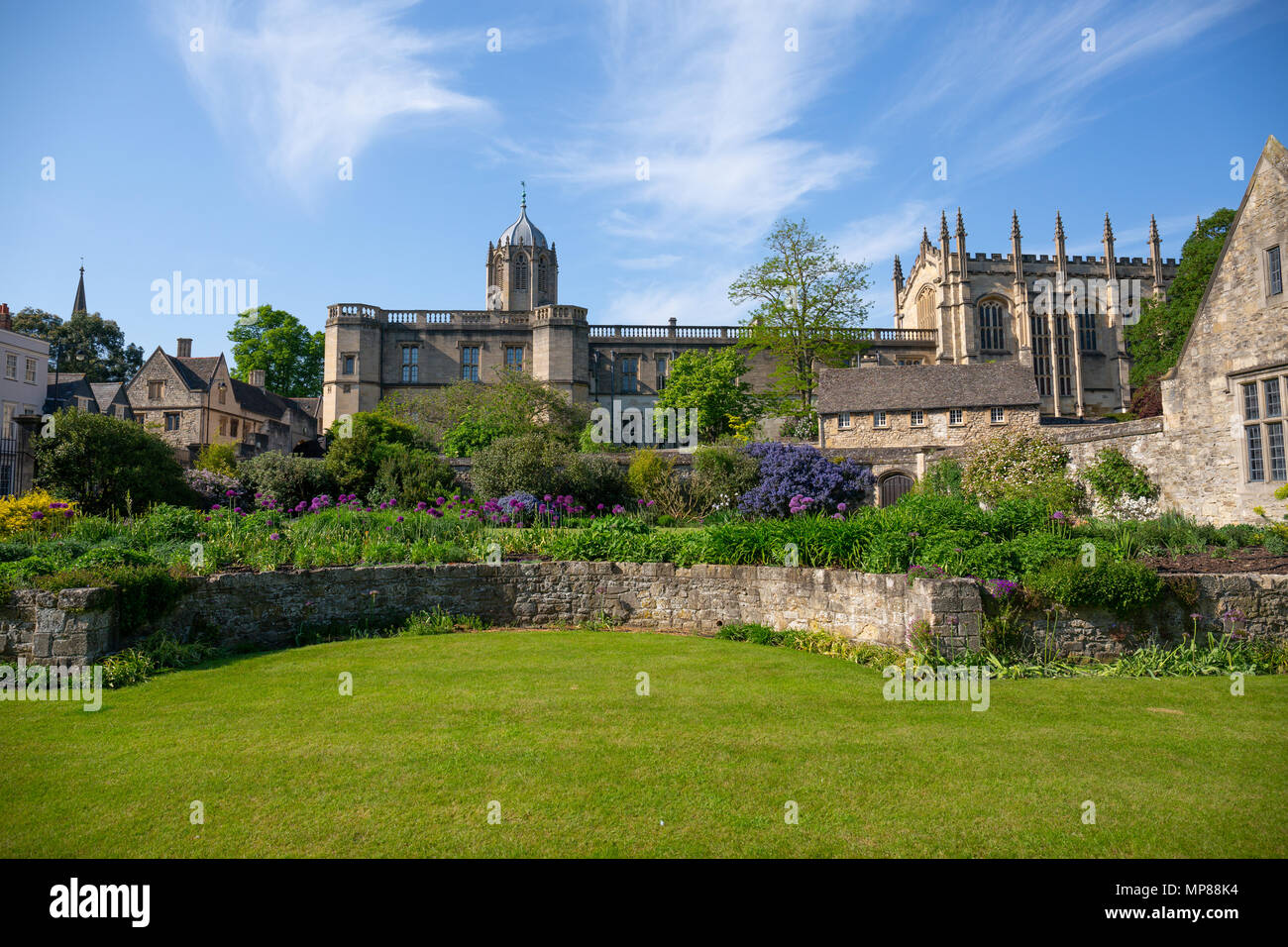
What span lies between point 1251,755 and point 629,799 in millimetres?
5042

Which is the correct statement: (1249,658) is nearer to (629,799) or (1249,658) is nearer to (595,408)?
(629,799)

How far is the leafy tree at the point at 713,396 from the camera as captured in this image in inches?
1513

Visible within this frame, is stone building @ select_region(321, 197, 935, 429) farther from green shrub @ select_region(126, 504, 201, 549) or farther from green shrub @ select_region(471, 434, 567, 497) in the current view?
green shrub @ select_region(126, 504, 201, 549)

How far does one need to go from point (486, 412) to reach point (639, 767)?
31.5 m

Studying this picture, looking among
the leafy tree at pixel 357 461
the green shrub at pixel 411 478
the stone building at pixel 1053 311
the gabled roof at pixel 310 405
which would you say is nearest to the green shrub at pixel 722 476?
the green shrub at pixel 411 478

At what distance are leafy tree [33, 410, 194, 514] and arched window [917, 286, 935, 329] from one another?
4975cm

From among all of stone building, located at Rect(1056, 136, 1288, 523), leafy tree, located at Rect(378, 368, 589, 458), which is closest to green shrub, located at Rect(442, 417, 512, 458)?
leafy tree, located at Rect(378, 368, 589, 458)

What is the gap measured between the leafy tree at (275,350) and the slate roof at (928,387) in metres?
37.8

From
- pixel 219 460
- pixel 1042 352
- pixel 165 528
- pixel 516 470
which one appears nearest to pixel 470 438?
Result: pixel 219 460

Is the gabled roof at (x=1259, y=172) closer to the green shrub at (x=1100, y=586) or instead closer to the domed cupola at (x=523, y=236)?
the green shrub at (x=1100, y=586)

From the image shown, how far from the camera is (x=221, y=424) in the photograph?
41.9m

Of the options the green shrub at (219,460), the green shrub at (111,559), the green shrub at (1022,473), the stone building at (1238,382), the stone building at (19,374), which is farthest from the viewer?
the stone building at (19,374)

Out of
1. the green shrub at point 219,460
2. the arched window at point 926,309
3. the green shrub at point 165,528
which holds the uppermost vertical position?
the arched window at point 926,309
